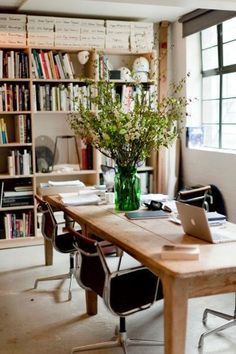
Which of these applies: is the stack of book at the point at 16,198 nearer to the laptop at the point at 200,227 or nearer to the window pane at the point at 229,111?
the window pane at the point at 229,111

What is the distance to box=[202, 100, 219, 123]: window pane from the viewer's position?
5.20 metres

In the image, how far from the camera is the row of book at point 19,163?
4.88 meters

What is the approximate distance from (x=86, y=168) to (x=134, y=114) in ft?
7.50

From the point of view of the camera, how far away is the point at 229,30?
4.86m

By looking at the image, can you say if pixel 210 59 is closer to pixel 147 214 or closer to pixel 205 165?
pixel 205 165

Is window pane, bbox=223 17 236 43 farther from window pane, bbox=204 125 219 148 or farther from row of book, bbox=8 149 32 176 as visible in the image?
row of book, bbox=8 149 32 176

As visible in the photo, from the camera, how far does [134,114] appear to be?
121 inches

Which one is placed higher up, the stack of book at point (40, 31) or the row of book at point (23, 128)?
the stack of book at point (40, 31)

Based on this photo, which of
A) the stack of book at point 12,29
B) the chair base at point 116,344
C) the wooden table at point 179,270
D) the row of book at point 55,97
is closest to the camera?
the wooden table at point 179,270

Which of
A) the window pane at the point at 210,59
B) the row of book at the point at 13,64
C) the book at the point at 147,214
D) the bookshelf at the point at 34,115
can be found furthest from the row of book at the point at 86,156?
the book at the point at 147,214

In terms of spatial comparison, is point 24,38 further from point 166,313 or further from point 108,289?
point 166,313

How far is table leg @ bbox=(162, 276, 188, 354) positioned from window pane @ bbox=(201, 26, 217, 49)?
3.66 meters

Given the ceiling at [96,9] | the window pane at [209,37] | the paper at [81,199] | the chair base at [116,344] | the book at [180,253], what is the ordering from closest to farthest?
the book at [180,253], the chair base at [116,344], the paper at [81,199], the ceiling at [96,9], the window pane at [209,37]

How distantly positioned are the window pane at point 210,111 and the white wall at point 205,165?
0.37 metres
